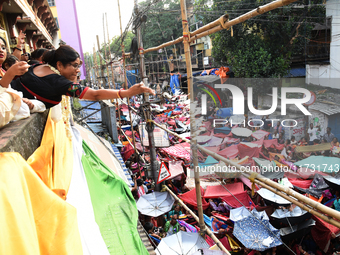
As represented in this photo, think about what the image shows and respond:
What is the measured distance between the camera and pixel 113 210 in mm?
2783

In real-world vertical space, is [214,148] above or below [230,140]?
below

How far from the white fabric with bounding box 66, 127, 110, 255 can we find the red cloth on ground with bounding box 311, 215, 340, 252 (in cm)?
579

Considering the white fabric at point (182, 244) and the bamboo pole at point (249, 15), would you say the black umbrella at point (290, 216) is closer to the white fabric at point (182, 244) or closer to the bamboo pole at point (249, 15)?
the white fabric at point (182, 244)

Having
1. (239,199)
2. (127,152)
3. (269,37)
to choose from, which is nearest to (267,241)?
(239,199)

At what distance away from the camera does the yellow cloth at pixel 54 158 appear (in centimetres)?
176

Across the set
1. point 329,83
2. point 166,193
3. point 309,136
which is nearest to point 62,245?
point 166,193

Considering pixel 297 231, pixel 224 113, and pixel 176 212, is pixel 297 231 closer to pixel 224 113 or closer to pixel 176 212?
pixel 176 212

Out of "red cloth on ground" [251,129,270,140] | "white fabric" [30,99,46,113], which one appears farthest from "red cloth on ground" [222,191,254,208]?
"white fabric" [30,99,46,113]

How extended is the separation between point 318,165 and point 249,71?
7.18 meters

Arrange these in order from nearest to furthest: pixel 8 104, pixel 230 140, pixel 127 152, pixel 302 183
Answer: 1. pixel 8 104
2. pixel 302 183
3. pixel 127 152
4. pixel 230 140

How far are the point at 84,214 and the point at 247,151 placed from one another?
9.18 metres

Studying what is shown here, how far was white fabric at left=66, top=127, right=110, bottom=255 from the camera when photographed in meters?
1.86

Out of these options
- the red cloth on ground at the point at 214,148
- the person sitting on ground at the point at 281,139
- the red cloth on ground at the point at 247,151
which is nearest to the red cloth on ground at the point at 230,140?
the red cloth on ground at the point at 214,148

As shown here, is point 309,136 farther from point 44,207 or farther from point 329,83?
point 44,207
